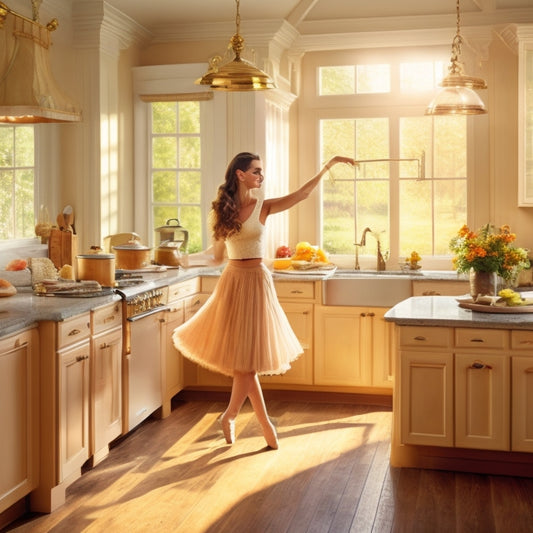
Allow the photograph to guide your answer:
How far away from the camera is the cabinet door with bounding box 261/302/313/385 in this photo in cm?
616

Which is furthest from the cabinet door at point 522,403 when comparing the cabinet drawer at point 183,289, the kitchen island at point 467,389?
the cabinet drawer at point 183,289

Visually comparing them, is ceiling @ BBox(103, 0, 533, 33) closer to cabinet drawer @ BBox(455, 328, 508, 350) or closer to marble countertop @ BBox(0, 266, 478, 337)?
marble countertop @ BBox(0, 266, 478, 337)

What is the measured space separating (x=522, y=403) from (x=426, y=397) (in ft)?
1.54

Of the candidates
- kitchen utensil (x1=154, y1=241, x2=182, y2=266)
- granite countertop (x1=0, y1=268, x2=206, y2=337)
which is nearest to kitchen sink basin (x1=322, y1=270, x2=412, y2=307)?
kitchen utensil (x1=154, y1=241, x2=182, y2=266)

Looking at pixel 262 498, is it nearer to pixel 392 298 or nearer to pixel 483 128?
pixel 392 298

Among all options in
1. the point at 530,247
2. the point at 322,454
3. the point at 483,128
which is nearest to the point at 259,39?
the point at 483,128

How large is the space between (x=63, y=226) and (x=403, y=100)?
117 inches

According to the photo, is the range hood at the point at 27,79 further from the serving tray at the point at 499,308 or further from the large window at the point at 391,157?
the large window at the point at 391,157

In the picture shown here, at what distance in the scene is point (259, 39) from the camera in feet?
21.5

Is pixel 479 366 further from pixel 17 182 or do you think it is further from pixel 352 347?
pixel 17 182

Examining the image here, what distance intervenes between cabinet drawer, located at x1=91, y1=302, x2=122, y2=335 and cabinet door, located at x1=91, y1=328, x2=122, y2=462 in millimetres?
37

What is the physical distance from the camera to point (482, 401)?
4.34 metres

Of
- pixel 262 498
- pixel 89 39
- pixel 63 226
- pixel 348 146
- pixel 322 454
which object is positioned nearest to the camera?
pixel 262 498

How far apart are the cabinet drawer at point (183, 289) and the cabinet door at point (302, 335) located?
633mm
